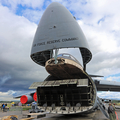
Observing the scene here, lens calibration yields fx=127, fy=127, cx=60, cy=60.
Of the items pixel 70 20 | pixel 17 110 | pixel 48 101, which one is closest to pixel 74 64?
pixel 70 20

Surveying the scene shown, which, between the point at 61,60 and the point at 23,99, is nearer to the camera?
the point at 61,60

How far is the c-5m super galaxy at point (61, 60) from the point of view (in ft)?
29.3

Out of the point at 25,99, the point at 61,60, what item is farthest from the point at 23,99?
the point at 61,60

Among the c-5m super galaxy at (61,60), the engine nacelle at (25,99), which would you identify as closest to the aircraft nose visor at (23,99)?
the engine nacelle at (25,99)

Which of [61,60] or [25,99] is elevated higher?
[61,60]

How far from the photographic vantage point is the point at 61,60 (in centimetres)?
855

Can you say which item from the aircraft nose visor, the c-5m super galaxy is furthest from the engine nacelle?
the c-5m super galaxy

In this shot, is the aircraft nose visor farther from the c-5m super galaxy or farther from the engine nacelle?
the c-5m super galaxy

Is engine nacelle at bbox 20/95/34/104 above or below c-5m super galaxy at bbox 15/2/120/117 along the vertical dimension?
below

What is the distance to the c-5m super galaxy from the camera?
351 inches

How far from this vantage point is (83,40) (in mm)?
9281

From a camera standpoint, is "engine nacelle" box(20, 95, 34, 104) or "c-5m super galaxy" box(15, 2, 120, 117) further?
"engine nacelle" box(20, 95, 34, 104)

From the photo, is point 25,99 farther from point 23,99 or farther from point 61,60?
point 61,60

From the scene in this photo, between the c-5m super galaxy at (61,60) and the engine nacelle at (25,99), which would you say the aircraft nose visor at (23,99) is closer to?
the engine nacelle at (25,99)
